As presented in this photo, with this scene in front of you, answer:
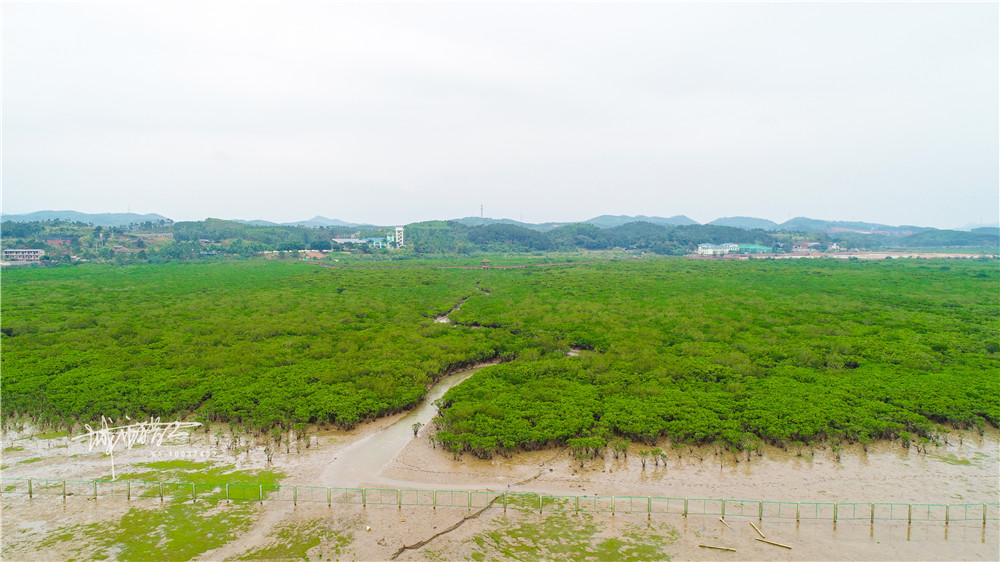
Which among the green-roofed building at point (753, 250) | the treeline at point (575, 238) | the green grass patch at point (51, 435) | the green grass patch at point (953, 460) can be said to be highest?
the treeline at point (575, 238)

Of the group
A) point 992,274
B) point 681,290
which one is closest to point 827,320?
point 681,290

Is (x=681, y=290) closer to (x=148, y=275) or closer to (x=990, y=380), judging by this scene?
(x=990, y=380)

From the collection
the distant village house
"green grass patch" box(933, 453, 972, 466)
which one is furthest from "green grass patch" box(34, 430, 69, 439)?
the distant village house

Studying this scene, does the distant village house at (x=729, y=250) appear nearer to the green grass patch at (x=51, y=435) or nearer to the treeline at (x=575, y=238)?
the treeline at (x=575, y=238)

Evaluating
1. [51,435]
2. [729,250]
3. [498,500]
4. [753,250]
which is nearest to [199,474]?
[51,435]

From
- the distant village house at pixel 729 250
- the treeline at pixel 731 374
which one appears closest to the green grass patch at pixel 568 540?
the treeline at pixel 731 374
